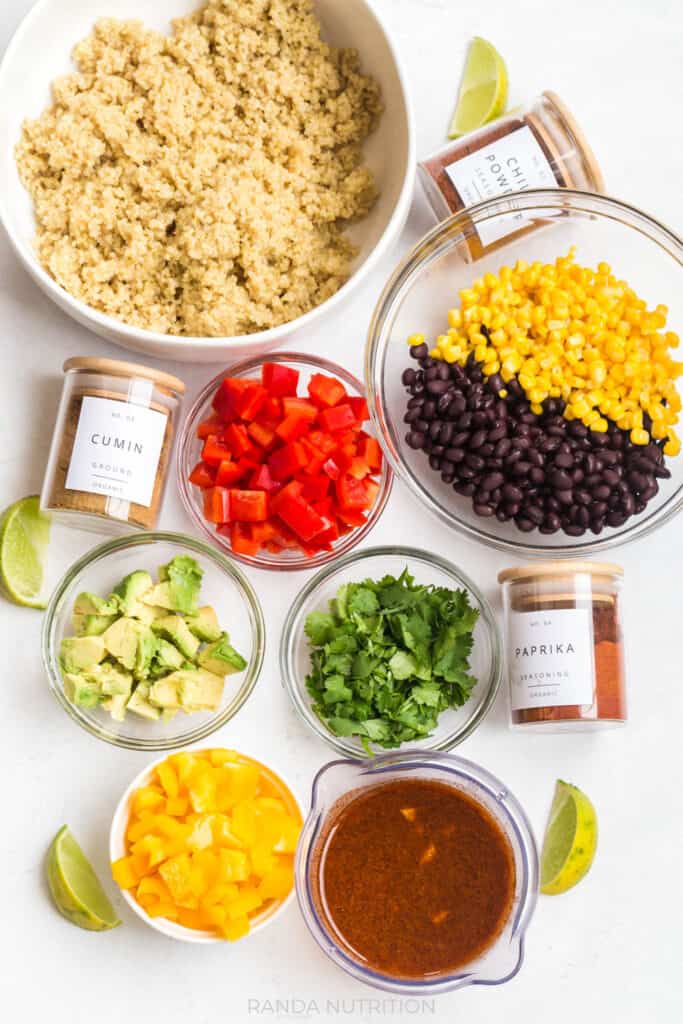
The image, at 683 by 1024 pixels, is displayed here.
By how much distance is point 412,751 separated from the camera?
159 centimetres

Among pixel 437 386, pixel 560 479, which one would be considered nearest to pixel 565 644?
pixel 560 479

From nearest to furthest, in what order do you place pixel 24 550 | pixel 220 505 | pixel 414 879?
pixel 414 879 < pixel 220 505 < pixel 24 550

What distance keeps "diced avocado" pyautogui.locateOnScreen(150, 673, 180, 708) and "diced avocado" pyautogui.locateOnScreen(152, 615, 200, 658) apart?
0.16 ft

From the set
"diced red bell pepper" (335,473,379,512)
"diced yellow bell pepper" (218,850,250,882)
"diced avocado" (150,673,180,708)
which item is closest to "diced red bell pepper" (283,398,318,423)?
"diced red bell pepper" (335,473,379,512)

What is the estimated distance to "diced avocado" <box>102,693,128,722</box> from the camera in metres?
1.62

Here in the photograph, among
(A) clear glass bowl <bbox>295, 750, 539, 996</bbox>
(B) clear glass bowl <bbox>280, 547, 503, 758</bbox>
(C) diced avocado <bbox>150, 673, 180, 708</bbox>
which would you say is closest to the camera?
(A) clear glass bowl <bbox>295, 750, 539, 996</bbox>

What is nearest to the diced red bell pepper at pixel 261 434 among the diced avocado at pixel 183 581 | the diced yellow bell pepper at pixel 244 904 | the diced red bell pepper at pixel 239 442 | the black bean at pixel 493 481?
the diced red bell pepper at pixel 239 442

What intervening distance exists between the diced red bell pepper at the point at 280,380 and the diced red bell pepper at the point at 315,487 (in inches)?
6.6

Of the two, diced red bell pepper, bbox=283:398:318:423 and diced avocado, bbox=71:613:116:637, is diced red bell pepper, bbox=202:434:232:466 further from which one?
diced avocado, bbox=71:613:116:637

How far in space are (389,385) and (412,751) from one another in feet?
2.23

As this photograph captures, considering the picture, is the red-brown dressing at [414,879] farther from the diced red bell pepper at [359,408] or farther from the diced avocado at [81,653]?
the diced red bell pepper at [359,408]

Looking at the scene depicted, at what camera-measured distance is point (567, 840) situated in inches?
66.9

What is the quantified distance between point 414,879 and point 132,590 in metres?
0.68

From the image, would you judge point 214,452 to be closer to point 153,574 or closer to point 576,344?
point 153,574
